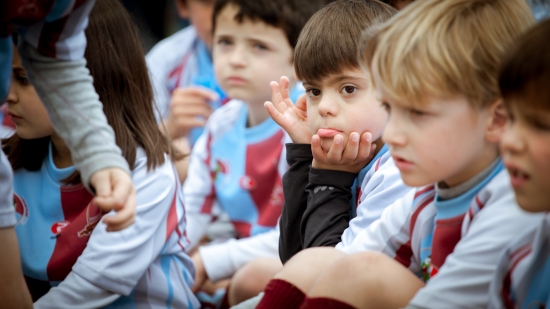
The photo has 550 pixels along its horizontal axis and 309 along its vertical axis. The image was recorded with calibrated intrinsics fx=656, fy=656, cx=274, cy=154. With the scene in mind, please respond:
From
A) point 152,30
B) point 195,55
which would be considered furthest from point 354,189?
point 152,30

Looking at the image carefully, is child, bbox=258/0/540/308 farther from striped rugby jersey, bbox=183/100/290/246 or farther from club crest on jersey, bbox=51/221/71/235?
striped rugby jersey, bbox=183/100/290/246

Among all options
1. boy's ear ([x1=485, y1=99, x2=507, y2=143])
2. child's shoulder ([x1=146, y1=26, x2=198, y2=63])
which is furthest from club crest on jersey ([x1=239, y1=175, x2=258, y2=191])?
boy's ear ([x1=485, y1=99, x2=507, y2=143])

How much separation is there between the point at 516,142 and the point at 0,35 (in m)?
0.88

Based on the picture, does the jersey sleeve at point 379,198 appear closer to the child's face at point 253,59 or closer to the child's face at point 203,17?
the child's face at point 253,59

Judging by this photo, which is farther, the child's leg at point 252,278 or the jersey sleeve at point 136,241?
the child's leg at point 252,278

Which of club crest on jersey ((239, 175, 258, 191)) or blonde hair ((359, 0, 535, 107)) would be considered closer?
blonde hair ((359, 0, 535, 107))

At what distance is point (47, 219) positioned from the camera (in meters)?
1.70

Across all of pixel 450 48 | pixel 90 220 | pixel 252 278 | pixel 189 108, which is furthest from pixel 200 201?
pixel 450 48

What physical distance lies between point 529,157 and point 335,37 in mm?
674

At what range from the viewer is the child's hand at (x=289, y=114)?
5.33ft

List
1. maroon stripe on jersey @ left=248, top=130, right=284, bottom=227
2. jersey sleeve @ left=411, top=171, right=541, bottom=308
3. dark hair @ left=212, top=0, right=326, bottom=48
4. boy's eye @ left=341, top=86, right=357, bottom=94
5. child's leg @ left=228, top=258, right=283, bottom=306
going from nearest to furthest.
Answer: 1. jersey sleeve @ left=411, top=171, right=541, bottom=308
2. boy's eye @ left=341, top=86, right=357, bottom=94
3. child's leg @ left=228, top=258, right=283, bottom=306
4. maroon stripe on jersey @ left=248, top=130, right=284, bottom=227
5. dark hair @ left=212, top=0, right=326, bottom=48

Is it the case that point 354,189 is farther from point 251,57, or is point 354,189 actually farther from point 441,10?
point 251,57

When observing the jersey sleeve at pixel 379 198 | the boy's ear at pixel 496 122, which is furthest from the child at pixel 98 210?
the boy's ear at pixel 496 122

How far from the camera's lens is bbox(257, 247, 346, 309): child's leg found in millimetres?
1197
